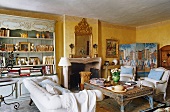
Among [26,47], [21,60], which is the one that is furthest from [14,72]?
[26,47]

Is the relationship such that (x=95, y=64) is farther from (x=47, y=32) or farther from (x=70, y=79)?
(x=47, y=32)

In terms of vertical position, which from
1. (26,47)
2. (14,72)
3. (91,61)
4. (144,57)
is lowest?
(14,72)

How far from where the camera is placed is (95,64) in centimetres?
614

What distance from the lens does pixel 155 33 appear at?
6.61m

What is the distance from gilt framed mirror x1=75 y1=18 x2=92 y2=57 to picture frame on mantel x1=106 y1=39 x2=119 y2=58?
116 centimetres

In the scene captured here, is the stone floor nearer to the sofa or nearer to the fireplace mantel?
the sofa

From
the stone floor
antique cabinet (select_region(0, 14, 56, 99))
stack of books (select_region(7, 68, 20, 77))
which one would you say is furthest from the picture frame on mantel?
stack of books (select_region(7, 68, 20, 77))

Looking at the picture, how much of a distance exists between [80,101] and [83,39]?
12.4 ft

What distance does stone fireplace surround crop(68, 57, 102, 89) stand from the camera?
18.5 feet

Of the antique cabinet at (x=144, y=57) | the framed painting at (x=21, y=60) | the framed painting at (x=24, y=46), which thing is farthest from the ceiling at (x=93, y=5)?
the antique cabinet at (x=144, y=57)

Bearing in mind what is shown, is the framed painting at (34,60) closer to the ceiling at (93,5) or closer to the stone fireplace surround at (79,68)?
the stone fireplace surround at (79,68)

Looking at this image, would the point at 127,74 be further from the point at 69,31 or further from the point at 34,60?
the point at 34,60

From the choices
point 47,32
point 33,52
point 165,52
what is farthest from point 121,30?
point 33,52

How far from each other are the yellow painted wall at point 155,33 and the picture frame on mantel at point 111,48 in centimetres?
145
